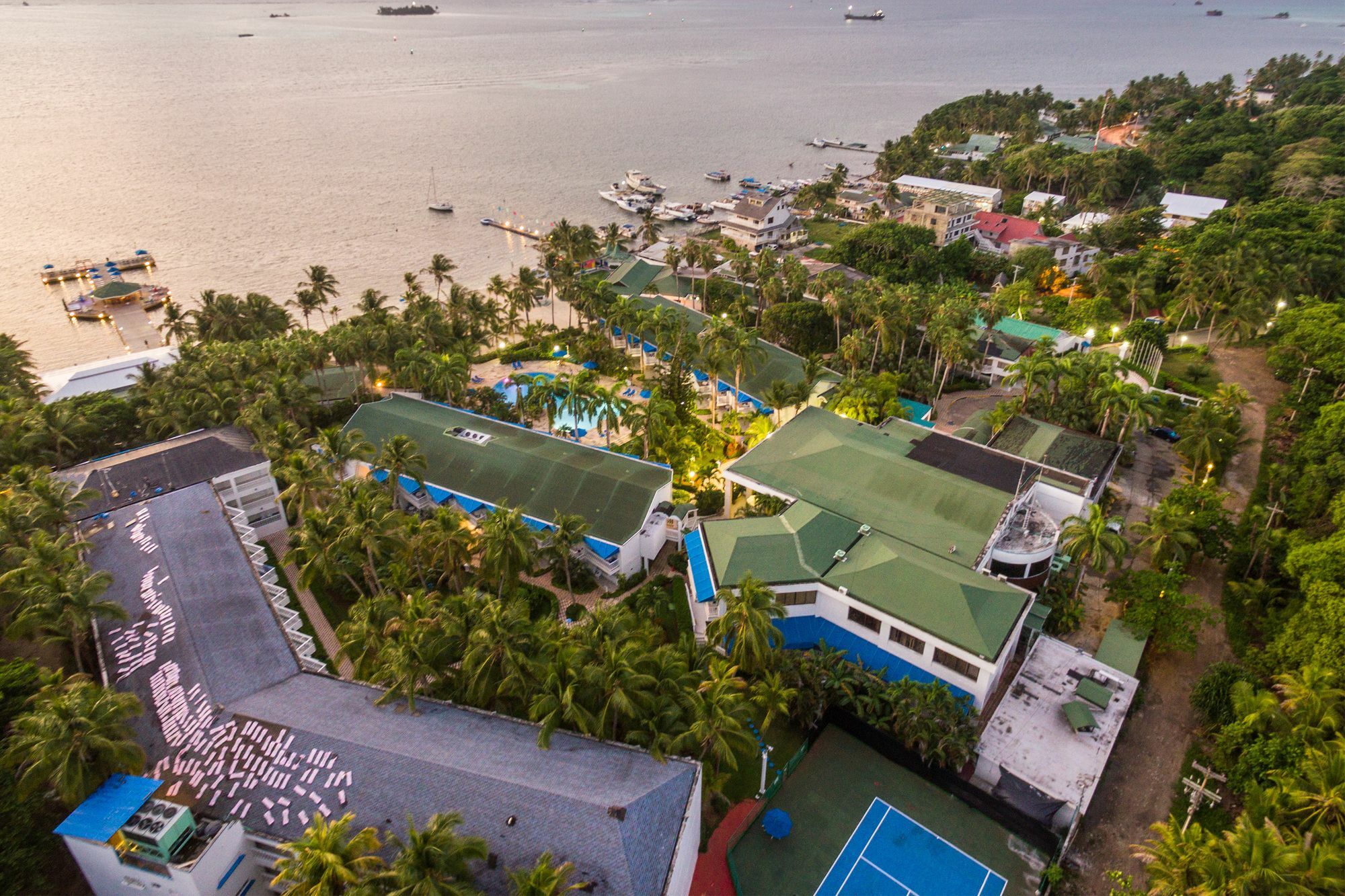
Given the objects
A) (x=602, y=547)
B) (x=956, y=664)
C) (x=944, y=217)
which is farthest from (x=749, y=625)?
(x=944, y=217)

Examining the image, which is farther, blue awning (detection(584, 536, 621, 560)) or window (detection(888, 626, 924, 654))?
blue awning (detection(584, 536, 621, 560))

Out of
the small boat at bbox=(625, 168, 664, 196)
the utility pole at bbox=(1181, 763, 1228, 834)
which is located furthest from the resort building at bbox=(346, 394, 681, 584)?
the small boat at bbox=(625, 168, 664, 196)

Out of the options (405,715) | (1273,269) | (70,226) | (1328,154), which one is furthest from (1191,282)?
(70,226)

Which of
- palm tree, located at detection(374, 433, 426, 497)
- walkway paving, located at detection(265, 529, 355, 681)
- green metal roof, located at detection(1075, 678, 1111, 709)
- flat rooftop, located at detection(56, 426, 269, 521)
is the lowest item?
walkway paving, located at detection(265, 529, 355, 681)

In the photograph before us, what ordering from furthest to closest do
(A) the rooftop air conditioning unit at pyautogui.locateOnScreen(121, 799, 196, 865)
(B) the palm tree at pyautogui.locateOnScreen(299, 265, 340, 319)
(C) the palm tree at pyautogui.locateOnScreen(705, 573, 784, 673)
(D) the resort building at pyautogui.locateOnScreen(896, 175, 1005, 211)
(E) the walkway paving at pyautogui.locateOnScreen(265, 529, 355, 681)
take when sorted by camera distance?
(D) the resort building at pyautogui.locateOnScreen(896, 175, 1005, 211) < (B) the palm tree at pyautogui.locateOnScreen(299, 265, 340, 319) < (E) the walkway paving at pyautogui.locateOnScreen(265, 529, 355, 681) < (C) the palm tree at pyautogui.locateOnScreen(705, 573, 784, 673) < (A) the rooftop air conditioning unit at pyautogui.locateOnScreen(121, 799, 196, 865)

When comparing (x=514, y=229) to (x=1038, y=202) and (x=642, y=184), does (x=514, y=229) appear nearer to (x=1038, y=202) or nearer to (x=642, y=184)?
(x=642, y=184)

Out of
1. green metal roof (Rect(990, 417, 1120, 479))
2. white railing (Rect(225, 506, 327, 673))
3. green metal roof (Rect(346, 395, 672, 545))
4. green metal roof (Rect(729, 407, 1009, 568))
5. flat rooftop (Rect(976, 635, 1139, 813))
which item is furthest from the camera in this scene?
green metal roof (Rect(990, 417, 1120, 479))

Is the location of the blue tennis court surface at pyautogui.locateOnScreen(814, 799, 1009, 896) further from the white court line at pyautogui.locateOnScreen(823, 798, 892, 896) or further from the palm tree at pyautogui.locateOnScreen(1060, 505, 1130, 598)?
the palm tree at pyautogui.locateOnScreen(1060, 505, 1130, 598)
